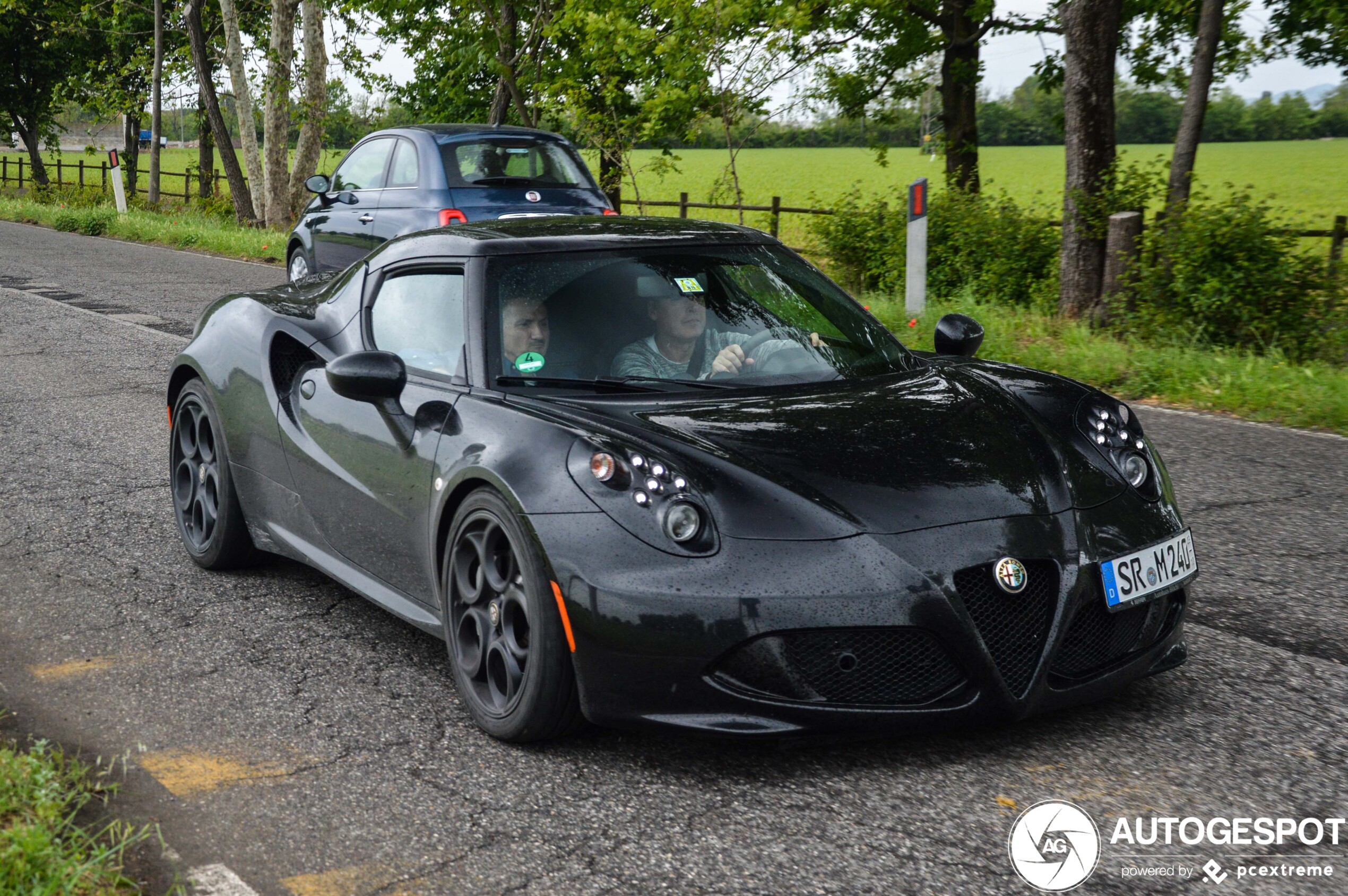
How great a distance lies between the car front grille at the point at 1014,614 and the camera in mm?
3271

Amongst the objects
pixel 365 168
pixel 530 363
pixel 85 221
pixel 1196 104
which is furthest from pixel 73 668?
pixel 85 221

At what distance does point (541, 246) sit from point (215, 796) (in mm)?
1876

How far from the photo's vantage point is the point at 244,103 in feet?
92.5

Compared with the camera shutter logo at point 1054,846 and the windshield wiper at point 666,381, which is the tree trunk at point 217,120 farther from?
the camera shutter logo at point 1054,846

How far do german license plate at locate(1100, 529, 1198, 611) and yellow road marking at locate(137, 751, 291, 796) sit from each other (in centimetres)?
207

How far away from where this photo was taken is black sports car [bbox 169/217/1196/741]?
10.7 feet

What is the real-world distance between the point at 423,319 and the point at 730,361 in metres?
0.98

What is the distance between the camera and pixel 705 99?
17344 mm

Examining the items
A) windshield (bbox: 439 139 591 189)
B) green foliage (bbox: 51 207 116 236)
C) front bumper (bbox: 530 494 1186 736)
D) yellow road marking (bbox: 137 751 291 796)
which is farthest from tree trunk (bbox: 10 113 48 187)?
front bumper (bbox: 530 494 1186 736)

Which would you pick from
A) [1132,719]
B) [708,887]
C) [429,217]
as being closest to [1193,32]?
[429,217]

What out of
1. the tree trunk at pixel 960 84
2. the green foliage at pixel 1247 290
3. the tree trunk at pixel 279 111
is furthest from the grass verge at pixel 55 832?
the tree trunk at pixel 279 111

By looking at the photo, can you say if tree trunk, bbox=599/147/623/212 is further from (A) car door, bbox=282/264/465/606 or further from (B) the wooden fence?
(A) car door, bbox=282/264/465/606

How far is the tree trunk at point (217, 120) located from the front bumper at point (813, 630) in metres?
27.3

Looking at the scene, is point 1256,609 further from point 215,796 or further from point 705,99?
point 705,99
